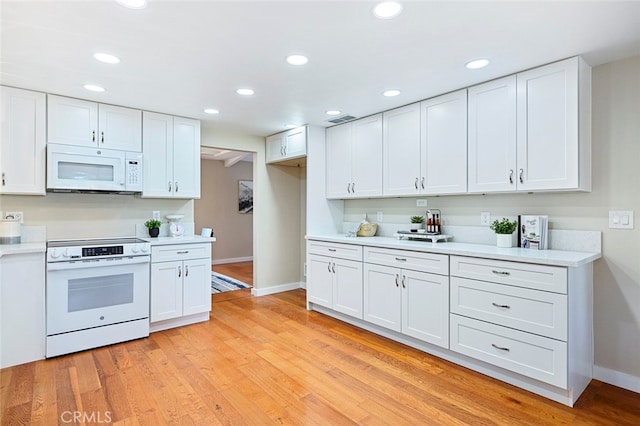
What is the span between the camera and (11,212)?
125 inches

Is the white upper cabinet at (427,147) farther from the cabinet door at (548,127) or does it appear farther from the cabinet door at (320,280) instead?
the cabinet door at (320,280)

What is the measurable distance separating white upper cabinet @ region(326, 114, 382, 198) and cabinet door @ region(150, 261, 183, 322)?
1993mm

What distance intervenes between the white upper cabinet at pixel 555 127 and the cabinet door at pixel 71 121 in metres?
3.81

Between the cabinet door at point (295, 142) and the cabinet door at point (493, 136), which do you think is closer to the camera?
the cabinet door at point (493, 136)

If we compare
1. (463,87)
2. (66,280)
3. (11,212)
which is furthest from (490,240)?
(11,212)

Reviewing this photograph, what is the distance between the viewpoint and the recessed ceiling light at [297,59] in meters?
2.39

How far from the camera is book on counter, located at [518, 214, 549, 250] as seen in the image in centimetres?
265

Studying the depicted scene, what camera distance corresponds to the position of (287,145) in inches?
181

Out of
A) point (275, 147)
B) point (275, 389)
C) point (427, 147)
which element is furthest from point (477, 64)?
point (275, 147)

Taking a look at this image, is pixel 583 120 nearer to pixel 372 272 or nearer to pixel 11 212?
pixel 372 272

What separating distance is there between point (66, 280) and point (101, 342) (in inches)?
25.0

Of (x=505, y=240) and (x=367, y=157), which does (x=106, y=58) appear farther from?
(x=505, y=240)

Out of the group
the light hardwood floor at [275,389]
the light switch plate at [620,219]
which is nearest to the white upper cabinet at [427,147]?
the light switch plate at [620,219]

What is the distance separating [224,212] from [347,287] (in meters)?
4.83
